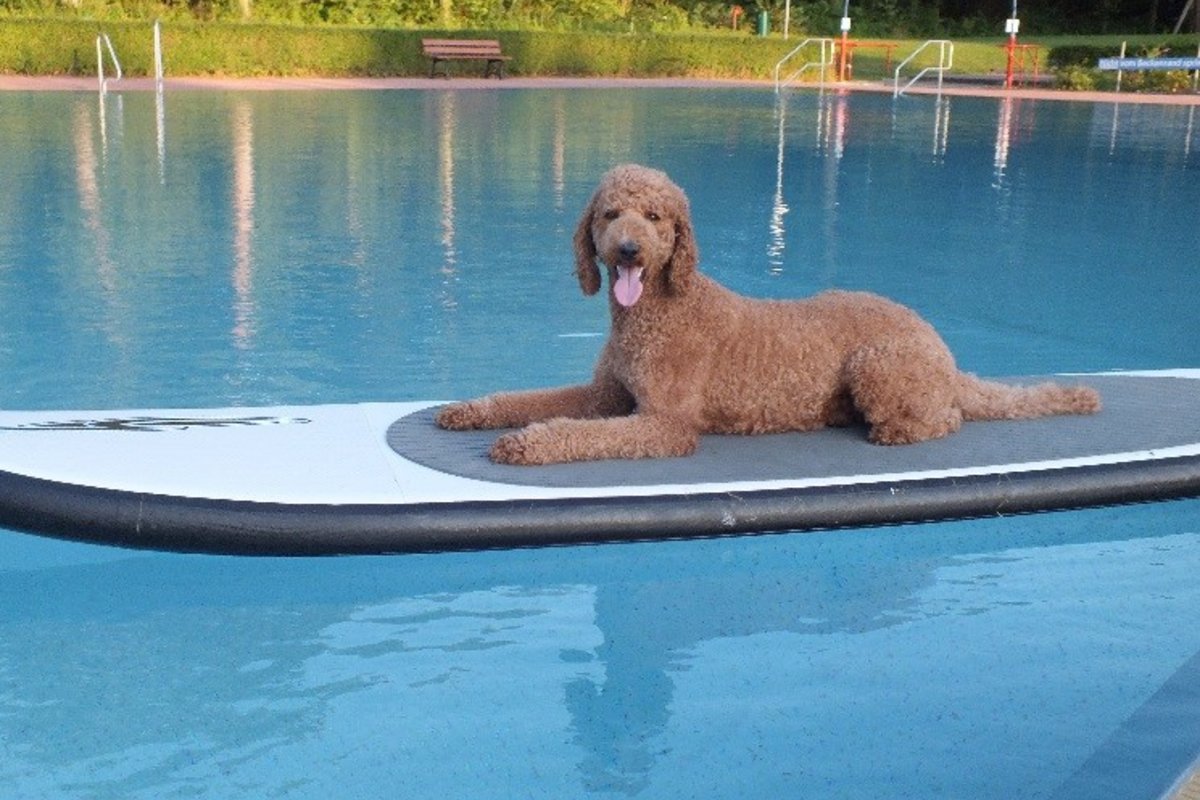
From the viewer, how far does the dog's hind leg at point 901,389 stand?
5.53 metres

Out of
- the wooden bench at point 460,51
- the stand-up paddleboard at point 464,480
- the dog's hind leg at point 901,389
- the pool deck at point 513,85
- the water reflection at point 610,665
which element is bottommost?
the water reflection at point 610,665

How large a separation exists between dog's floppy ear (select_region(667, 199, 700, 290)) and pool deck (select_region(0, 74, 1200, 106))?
21514 millimetres

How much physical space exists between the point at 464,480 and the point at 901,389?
1.76 meters

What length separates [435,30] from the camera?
104 feet

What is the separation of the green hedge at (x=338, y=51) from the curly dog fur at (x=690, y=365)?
2418cm

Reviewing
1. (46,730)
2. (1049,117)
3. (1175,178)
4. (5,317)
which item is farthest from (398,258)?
(1049,117)

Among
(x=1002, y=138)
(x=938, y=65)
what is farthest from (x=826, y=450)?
(x=938, y=65)

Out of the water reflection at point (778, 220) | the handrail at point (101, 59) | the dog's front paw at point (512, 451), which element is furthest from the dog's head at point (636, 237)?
the handrail at point (101, 59)

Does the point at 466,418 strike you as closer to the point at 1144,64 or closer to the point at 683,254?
the point at 683,254

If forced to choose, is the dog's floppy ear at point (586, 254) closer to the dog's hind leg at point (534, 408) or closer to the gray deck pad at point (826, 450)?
the dog's hind leg at point (534, 408)

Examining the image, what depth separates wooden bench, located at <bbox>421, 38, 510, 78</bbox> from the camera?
1211 inches

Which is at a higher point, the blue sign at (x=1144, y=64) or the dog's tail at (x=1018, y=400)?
the blue sign at (x=1144, y=64)

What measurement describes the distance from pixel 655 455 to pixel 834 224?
27.2ft

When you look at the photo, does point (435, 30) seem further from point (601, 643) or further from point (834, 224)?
point (601, 643)
